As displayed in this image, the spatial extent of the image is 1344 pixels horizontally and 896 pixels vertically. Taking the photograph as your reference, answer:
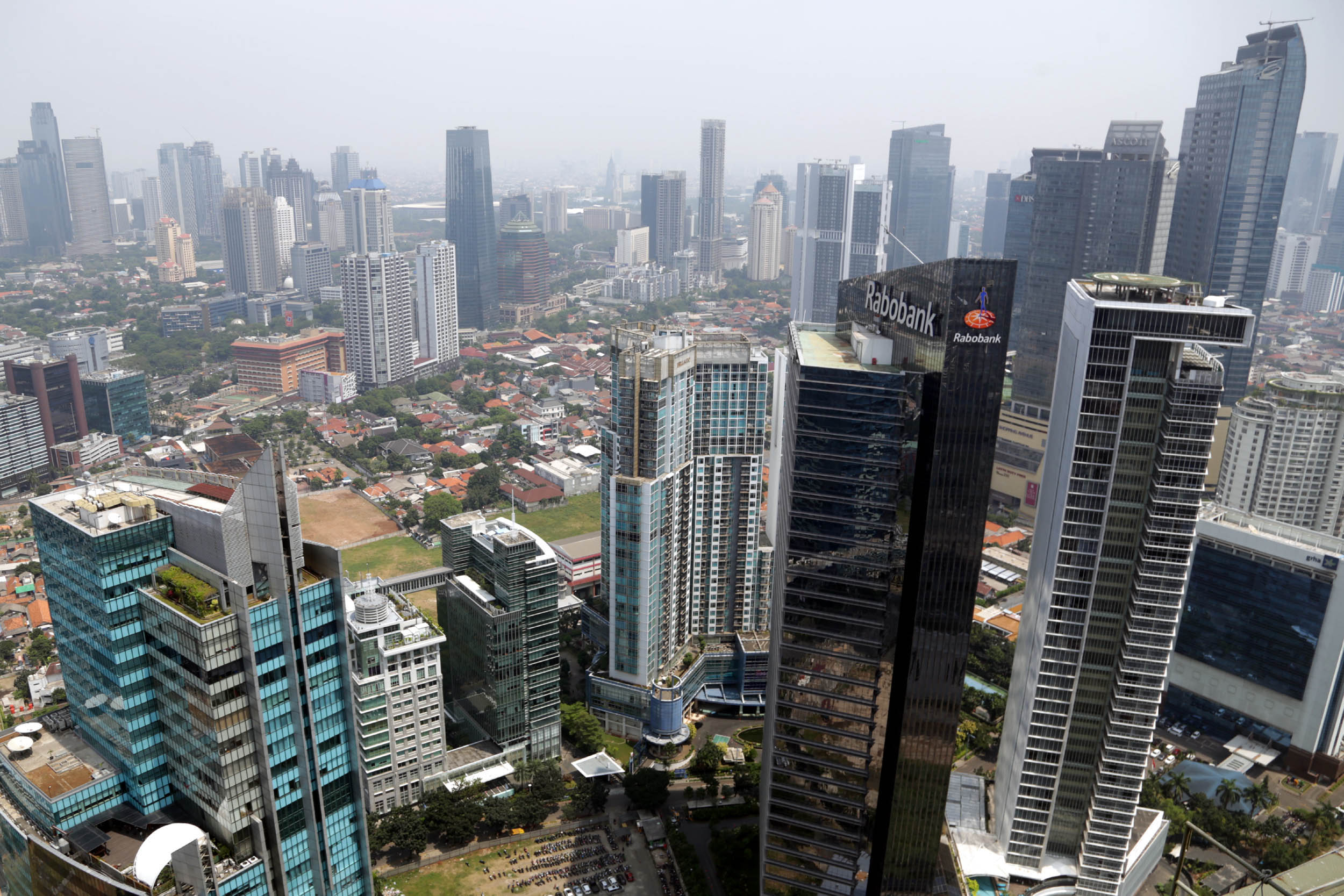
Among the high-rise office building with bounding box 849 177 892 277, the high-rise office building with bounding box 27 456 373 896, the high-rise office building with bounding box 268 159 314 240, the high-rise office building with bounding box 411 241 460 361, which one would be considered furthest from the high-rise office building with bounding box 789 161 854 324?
the high-rise office building with bounding box 268 159 314 240

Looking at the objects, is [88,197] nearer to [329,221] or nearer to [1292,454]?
[329,221]

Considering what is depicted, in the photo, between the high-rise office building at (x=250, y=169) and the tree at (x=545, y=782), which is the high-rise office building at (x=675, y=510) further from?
the high-rise office building at (x=250, y=169)

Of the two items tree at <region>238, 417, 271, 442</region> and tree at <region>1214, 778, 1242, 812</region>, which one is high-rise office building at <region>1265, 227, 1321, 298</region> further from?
tree at <region>238, 417, 271, 442</region>

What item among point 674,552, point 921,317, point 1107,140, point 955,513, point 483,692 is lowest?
point 483,692

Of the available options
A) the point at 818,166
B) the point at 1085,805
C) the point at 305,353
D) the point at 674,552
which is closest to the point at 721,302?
the point at 818,166

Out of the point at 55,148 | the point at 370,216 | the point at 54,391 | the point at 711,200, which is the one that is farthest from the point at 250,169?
the point at 54,391

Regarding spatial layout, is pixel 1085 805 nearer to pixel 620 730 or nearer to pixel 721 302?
pixel 620 730
